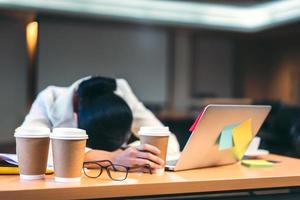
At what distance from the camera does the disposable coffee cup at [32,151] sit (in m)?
0.94

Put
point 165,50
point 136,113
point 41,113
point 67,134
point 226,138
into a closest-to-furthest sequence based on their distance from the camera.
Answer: point 67,134, point 226,138, point 41,113, point 136,113, point 165,50

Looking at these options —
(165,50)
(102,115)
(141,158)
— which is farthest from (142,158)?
(165,50)

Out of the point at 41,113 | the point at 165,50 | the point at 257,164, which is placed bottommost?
the point at 257,164

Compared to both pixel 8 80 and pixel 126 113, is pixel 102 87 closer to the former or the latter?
pixel 126 113

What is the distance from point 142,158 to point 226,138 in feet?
0.89

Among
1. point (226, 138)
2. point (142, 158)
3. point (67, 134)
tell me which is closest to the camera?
point (67, 134)

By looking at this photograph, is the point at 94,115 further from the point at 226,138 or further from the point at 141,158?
the point at 226,138

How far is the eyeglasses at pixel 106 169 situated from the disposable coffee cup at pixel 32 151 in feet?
0.39

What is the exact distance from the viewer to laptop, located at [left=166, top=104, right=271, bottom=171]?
1.06 meters

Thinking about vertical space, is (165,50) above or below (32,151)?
above

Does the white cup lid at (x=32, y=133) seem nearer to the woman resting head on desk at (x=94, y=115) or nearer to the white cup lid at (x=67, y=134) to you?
the white cup lid at (x=67, y=134)

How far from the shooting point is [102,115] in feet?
4.25

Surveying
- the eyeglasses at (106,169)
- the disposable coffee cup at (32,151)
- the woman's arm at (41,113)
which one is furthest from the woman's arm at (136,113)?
the disposable coffee cup at (32,151)

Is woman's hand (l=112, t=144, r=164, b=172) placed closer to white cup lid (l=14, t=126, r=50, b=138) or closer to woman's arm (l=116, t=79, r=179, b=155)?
white cup lid (l=14, t=126, r=50, b=138)
